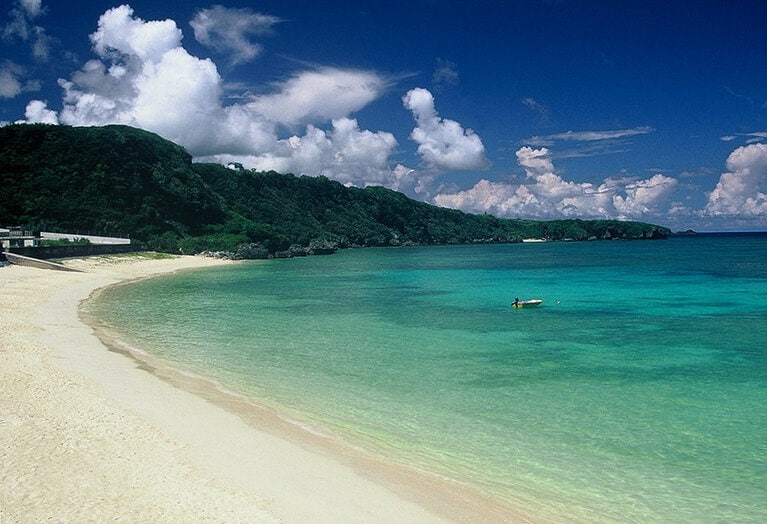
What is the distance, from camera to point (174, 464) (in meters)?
9.84

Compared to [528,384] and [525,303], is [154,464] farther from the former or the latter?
[525,303]

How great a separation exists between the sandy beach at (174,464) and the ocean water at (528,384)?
128 cm

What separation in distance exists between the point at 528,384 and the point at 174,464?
1159 centimetres

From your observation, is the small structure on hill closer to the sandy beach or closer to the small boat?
the small boat

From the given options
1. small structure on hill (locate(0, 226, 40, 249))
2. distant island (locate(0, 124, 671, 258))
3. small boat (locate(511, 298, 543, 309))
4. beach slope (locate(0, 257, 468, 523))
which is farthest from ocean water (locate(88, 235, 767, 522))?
distant island (locate(0, 124, 671, 258))

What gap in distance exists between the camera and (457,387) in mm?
17141

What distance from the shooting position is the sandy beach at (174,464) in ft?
27.0

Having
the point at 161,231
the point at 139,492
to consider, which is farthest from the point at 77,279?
the point at 161,231

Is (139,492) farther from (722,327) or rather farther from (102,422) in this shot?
(722,327)

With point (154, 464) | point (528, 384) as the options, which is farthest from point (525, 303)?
point (154, 464)

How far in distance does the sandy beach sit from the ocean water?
1276mm

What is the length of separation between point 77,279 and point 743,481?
1989 inches

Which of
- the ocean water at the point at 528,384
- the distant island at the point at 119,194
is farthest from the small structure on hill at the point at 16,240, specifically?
the ocean water at the point at 528,384

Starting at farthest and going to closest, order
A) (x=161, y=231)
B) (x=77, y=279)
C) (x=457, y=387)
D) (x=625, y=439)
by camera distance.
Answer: (x=161, y=231) < (x=77, y=279) < (x=457, y=387) < (x=625, y=439)
